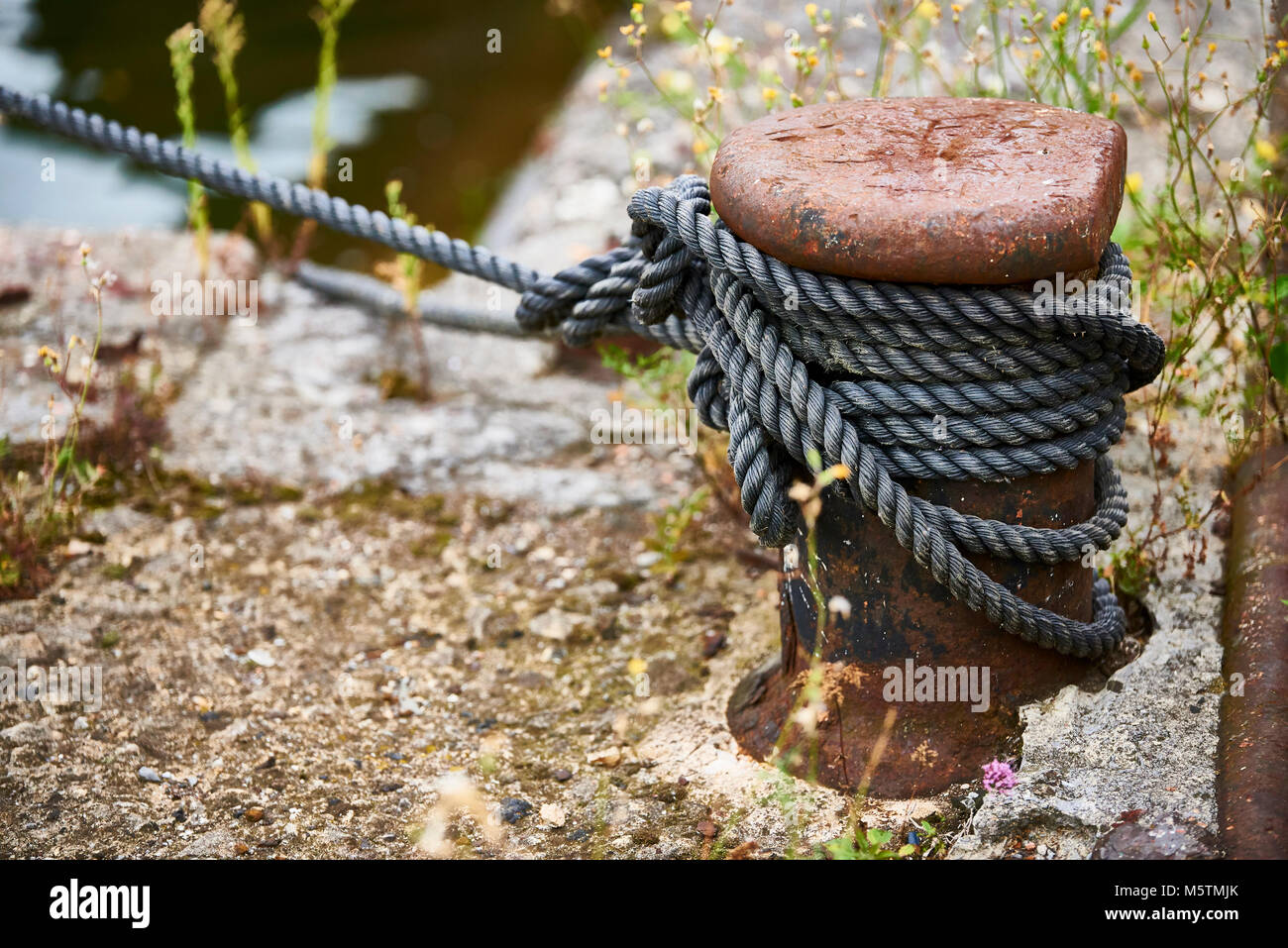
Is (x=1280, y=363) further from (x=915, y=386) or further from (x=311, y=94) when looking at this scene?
Result: (x=311, y=94)

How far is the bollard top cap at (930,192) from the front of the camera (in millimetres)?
1588

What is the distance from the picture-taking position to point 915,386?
171 cm

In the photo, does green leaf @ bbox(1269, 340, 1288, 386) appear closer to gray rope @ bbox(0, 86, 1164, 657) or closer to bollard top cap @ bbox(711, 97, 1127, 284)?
gray rope @ bbox(0, 86, 1164, 657)

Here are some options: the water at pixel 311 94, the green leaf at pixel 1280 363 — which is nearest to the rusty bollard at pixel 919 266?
the green leaf at pixel 1280 363

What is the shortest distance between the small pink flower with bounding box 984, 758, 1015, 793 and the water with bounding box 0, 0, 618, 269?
141 inches

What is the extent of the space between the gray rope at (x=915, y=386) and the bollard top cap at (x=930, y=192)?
5cm

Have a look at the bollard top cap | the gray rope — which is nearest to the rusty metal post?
the gray rope

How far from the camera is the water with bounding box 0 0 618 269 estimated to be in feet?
17.2

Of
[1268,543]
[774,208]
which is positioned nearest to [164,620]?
[774,208]

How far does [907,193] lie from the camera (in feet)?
5.35

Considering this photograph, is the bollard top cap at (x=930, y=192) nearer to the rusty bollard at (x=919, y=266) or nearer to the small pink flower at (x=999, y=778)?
the rusty bollard at (x=919, y=266)

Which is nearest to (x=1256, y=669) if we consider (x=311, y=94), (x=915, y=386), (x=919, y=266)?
(x=915, y=386)

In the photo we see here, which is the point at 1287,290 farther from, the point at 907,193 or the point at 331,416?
the point at 331,416

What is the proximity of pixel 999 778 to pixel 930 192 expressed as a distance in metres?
0.88
